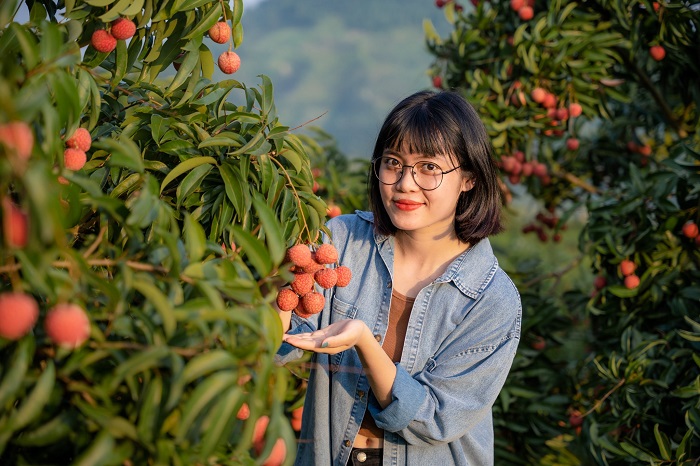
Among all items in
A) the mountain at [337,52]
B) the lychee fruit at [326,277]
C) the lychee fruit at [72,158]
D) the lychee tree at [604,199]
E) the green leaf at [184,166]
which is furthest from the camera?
the mountain at [337,52]

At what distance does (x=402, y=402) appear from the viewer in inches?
53.6

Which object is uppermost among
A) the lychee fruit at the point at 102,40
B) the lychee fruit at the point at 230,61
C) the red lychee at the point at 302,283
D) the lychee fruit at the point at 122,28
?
the lychee fruit at the point at 230,61

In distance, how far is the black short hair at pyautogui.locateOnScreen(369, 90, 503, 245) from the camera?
150 cm

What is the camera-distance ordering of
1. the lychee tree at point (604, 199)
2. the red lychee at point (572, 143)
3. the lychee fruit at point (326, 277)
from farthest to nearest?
the red lychee at point (572, 143)
the lychee tree at point (604, 199)
the lychee fruit at point (326, 277)

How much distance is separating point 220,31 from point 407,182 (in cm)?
45

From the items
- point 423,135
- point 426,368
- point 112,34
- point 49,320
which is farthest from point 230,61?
point 49,320

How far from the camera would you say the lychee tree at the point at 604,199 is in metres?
2.03

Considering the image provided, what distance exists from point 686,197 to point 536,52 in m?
0.72

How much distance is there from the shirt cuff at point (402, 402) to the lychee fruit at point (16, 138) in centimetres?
88

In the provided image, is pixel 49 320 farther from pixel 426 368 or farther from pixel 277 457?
pixel 426 368

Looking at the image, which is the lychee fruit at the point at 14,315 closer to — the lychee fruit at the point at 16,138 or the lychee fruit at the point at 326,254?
the lychee fruit at the point at 16,138

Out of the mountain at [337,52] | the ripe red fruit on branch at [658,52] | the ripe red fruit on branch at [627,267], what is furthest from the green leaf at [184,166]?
the mountain at [337,52]

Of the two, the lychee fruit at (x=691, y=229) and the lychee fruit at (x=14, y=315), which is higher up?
the lychee fruit at (x=691, y=229)

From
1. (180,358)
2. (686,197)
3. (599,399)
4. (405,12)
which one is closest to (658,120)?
(686,197)
